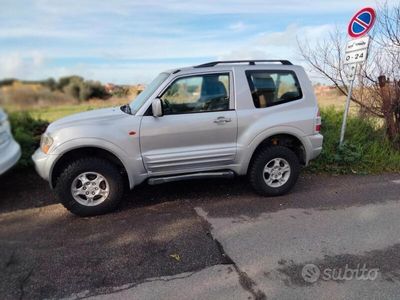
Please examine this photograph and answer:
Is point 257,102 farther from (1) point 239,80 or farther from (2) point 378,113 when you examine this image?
(2) point 378,113

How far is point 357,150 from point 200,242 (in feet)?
14.2

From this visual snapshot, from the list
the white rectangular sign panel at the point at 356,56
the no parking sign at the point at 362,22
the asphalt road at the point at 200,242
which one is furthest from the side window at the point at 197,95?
the no parking sign at the point at 362,22

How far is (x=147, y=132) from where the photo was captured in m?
4.52

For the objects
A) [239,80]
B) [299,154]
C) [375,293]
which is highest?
[239,80]

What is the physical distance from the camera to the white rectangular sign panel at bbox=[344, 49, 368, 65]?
6203 millimetres

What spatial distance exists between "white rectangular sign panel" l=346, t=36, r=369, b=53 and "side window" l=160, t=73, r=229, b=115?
2872 millimetres

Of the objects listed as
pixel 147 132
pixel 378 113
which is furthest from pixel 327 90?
pixel 147 132

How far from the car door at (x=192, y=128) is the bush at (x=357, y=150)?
93.6 inches

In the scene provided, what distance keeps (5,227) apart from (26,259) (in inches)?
40.0

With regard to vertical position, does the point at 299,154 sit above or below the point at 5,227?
above

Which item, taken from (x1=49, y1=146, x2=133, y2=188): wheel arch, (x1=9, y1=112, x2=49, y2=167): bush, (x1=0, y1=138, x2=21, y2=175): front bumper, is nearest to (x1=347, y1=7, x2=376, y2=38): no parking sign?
(x1=49, y1=146, x2=133, y2=188): wheel arch

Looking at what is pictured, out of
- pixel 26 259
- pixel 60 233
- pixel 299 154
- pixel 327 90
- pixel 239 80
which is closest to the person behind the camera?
pixel 26 259

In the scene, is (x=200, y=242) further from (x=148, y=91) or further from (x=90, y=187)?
(x=148, y=91)

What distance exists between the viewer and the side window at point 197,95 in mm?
4684
